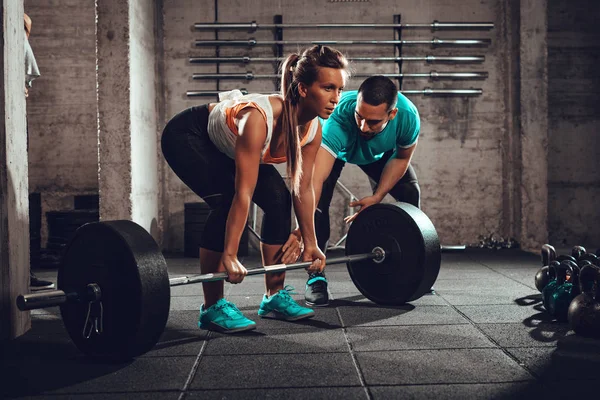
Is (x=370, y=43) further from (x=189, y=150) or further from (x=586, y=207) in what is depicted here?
(x=189, y=150)

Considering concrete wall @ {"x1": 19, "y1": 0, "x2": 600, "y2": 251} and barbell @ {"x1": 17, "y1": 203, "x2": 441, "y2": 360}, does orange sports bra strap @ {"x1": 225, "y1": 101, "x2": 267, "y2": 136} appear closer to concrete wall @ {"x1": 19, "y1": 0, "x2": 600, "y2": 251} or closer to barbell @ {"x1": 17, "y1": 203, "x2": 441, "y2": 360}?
barbell @ {"x1": 17, "y1": 203, "x2": 441, "y2": 360}

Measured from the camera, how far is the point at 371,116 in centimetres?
256

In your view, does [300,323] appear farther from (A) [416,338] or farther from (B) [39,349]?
(B) [39,349]

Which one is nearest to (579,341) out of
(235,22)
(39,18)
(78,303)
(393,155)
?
(393,155)

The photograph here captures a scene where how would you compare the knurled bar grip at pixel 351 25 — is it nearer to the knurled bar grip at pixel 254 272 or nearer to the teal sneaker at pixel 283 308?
the knurled bar grip at pixel 254 272

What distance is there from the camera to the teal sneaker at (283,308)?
238cm

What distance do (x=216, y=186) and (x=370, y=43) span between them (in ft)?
11.8

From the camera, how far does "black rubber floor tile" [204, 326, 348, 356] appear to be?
194 cm

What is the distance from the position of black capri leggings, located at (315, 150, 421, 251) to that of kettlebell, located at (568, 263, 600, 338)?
1.03 meters

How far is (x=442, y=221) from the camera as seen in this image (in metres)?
5.46

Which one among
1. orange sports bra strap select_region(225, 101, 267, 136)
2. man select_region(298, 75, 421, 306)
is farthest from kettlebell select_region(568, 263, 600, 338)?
orange sports bra strap select_region(225, 101, 267, 136)

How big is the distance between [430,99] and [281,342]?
3.90 m

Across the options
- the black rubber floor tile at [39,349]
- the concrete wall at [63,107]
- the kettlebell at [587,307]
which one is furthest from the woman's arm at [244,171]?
the concrete wall at [63,107]

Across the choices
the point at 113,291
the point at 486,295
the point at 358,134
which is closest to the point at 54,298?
the point at 113,291
